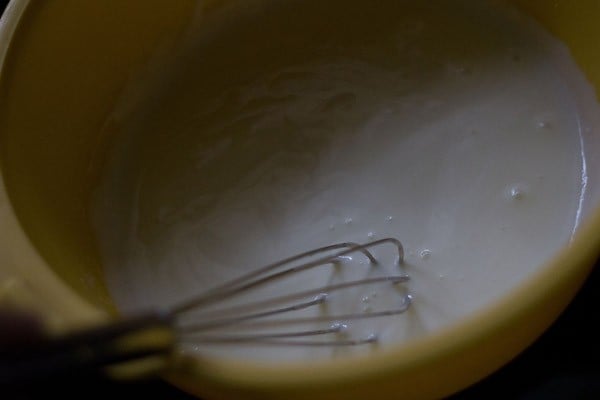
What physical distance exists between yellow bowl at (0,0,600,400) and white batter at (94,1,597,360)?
28 mm

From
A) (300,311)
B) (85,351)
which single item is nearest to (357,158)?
(300,311)

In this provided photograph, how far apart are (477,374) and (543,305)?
75mm

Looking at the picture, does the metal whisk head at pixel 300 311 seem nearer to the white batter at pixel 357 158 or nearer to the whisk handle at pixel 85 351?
the white batter at pixel 357 158

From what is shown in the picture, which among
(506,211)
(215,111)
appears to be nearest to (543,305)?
(506,211)

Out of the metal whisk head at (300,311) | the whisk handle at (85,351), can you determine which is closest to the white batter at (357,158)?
the metal whisk head at (300,311)

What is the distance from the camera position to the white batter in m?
0.59

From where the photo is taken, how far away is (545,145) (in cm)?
→ 64

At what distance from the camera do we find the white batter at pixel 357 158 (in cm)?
59

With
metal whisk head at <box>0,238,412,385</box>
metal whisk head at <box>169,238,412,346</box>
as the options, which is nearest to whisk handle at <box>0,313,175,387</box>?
metal whisk head at <box>0,238,412,385</box>

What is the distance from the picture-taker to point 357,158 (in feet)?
2.19

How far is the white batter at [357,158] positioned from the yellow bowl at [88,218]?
3 cm

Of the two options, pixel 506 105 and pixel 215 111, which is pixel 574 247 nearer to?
pixel 506 105

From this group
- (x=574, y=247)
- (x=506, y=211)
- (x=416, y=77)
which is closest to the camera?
(x=574, y=247)

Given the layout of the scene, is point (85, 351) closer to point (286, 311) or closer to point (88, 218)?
point (286, 311)
